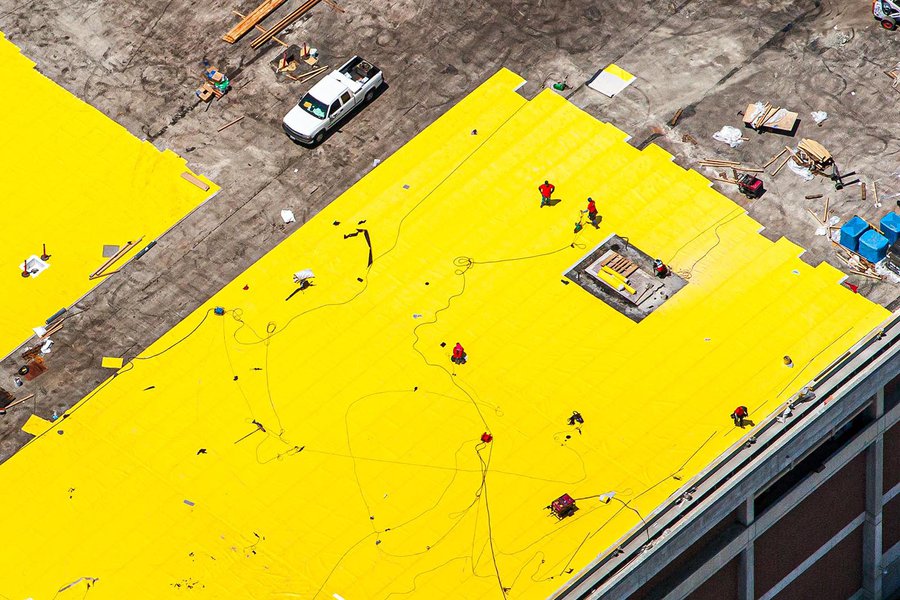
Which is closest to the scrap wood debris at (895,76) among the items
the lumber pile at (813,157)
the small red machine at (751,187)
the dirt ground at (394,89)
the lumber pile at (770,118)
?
the dirt ground at (394,89)

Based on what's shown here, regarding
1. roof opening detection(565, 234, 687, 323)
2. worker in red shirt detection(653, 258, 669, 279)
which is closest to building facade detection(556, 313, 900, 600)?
roof opening detection(565, 234, 687, 323)

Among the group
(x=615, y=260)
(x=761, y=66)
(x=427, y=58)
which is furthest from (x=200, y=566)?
(x=761, y=66)

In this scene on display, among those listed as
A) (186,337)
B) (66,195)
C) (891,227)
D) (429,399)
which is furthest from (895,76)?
(66,195)

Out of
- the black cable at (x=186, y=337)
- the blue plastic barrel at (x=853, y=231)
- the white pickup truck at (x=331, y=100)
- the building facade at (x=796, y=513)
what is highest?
the white pickup truck at (x=331, y=100)

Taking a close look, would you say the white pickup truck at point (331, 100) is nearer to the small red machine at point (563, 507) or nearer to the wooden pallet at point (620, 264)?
the wooden pallet at point (620, 264)

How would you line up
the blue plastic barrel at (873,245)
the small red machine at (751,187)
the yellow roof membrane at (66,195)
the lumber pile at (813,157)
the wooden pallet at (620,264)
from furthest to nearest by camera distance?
the yellow roof membrane at (66,195) < the lumber pile at (813,157) < the small red machine at (751,187) < the wooden pallet at (620,264) < the blue plastic barrel at (873,245)

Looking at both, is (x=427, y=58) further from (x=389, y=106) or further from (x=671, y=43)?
(x=671, y=43)
